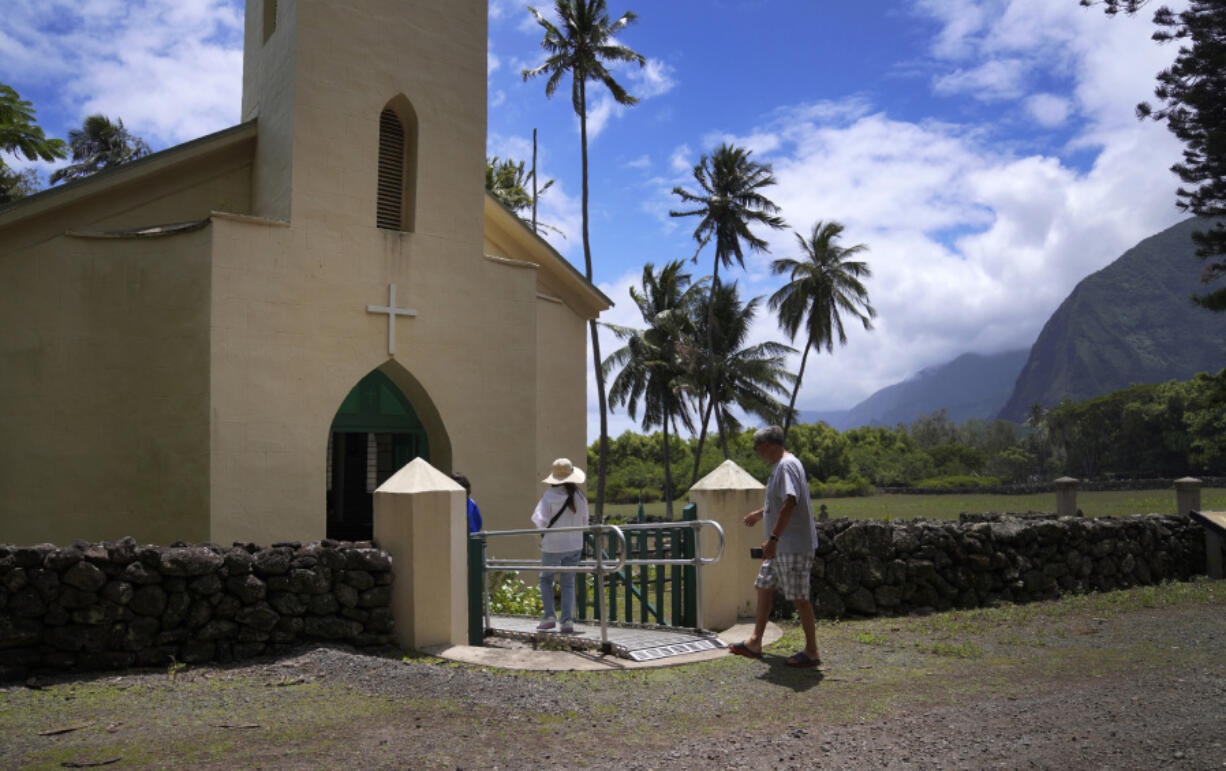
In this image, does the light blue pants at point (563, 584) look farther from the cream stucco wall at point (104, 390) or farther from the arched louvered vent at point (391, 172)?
the arched louvered vent at point (391, 172)

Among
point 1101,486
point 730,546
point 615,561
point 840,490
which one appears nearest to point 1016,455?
point 840,490

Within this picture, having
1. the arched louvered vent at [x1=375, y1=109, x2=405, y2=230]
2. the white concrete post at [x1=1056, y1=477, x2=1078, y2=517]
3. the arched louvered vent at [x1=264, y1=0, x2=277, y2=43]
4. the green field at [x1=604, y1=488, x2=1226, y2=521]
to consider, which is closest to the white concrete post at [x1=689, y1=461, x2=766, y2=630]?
the arched louvered vent at [x1=375, y1=109, x2=405, y2=230]

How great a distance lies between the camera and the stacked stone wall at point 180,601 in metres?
6.49

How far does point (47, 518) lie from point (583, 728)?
9331 millimetres

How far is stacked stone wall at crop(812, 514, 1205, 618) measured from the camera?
367 inches

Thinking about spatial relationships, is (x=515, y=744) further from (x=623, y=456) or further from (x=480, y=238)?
(x=623, y=456)

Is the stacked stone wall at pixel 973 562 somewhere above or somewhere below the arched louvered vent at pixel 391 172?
below

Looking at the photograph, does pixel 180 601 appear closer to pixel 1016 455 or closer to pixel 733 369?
pixel 733 369

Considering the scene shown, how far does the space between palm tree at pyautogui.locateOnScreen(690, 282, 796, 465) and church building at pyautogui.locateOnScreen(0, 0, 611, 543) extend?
79.9 feet

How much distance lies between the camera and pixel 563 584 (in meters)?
8.04

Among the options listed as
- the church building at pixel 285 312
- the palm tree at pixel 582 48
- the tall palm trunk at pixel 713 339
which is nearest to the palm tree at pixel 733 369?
the tall palm trunk at pixel 713 339

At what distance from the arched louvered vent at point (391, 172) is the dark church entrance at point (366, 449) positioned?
2.38m

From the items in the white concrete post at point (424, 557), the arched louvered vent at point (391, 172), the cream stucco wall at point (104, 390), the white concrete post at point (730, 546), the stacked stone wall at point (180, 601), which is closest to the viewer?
the stacked stone wall at point (180, 601)

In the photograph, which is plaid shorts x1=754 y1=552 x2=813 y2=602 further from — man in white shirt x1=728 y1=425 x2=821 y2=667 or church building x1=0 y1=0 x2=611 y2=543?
church building x1=0 y1=0 x2=611 y2=543
